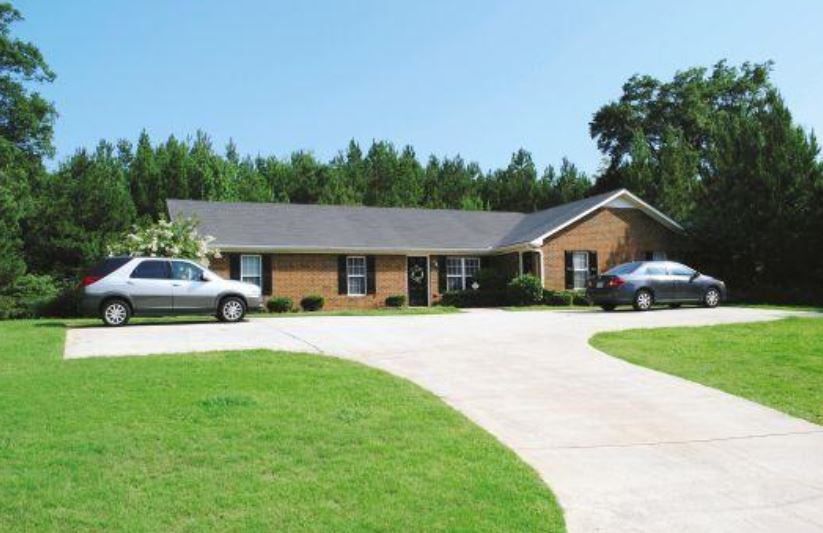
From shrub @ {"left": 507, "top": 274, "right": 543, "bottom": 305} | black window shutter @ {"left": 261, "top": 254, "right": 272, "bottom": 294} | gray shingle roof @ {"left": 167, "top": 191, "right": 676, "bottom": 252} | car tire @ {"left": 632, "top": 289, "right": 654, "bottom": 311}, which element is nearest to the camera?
car tire @ {"left": 632, "top": 289, "right": 654, "bottom": 311}

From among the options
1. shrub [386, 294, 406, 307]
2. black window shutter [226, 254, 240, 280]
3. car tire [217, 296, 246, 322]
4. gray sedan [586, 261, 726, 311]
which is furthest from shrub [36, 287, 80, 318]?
gray sedan [586, 261, 726, 311]

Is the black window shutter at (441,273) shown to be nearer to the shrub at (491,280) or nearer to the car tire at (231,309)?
the shrub at (491,280)

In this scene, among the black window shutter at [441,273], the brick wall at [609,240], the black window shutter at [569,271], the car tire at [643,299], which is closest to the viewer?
the car tire at [643,299]

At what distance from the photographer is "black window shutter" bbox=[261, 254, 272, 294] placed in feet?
87.8

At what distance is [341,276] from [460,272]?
18.1 feet

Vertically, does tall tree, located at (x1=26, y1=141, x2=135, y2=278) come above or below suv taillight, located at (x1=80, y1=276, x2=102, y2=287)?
above

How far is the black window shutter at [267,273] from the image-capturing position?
→ 26.8m

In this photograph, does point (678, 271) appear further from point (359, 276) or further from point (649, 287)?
point (359, 276)

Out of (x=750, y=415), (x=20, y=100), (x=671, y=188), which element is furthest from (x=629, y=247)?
(x=20, y=100)

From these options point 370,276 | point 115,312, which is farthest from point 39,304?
point 370,276

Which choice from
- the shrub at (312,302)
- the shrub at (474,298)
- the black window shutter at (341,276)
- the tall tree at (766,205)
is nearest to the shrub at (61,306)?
the shrub at (312,302)

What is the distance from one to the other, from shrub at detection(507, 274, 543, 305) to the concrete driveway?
1344 cm

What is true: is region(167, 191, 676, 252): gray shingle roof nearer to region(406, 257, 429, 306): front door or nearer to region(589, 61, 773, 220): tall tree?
region(406, 257, 429, 306): front door

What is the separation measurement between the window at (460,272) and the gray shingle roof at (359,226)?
66cm
